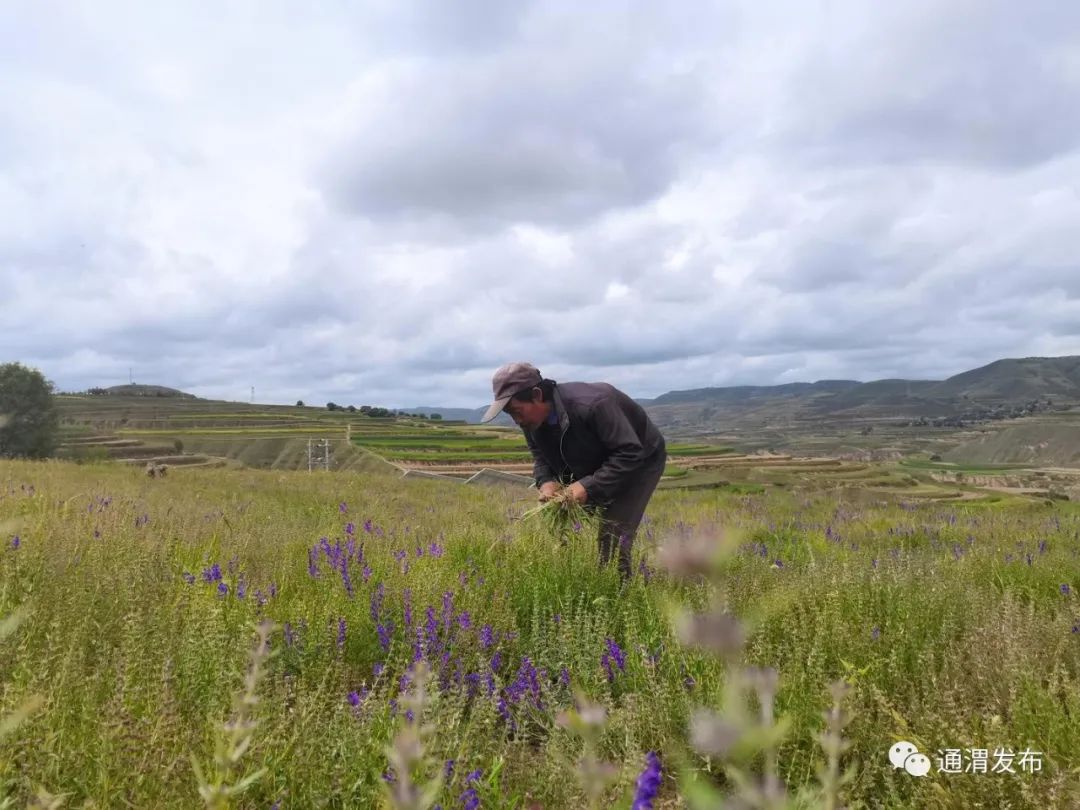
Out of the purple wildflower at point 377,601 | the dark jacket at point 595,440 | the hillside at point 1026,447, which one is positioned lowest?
the hillside at point 1026,447

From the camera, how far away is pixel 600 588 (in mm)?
3975

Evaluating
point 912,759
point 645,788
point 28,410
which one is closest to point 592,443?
point 912,759

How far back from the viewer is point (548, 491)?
4664 millimetres

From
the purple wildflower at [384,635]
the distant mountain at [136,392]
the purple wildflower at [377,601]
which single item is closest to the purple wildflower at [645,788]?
the purple wildflower at [384,635]

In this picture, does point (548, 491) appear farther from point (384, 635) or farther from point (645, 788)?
point (645, 788)

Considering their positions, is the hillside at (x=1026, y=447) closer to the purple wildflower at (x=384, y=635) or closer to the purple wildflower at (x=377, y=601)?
the purple wildflower at (x=377, y=601)

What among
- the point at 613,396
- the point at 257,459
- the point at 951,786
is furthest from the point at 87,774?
the point at 257,459

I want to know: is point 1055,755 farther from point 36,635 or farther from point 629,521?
point 36,635

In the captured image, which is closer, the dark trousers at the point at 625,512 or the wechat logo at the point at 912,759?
the wechat logo at the point at 912,759

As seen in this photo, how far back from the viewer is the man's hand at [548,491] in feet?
15.2

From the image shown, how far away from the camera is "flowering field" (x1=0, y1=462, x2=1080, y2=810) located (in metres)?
1.26

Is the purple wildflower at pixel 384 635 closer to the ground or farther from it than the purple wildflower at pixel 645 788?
closer to the ground

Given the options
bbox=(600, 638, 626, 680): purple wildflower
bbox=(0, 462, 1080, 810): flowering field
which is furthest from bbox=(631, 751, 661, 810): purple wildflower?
bbox=(600, 638, 626, 680): purple wildflower

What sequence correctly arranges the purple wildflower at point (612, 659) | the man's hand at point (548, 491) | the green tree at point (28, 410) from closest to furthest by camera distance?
the purple wildflower at point (612, 659)
the man's hand at point (548, 491)
the green tree at point (28, 410)
